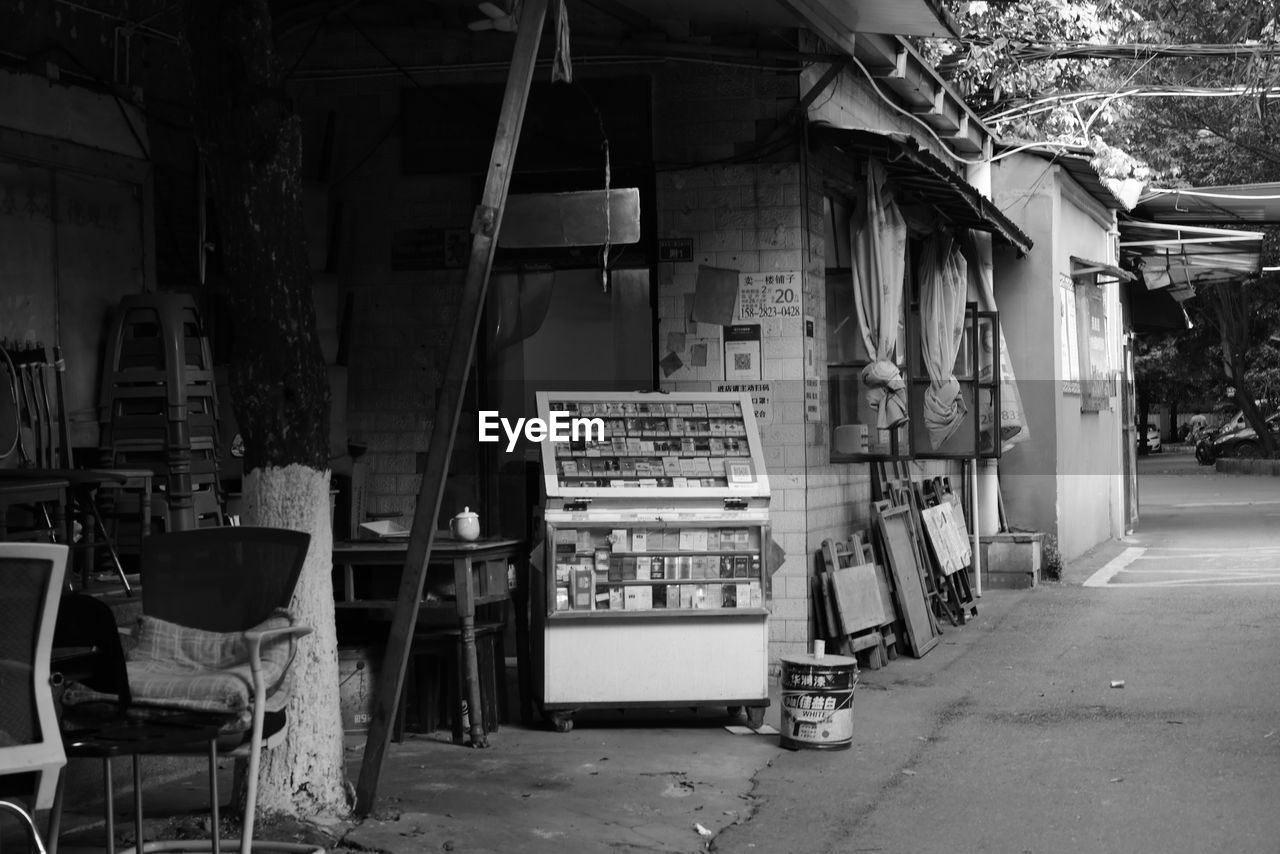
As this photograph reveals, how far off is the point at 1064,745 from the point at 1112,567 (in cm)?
912

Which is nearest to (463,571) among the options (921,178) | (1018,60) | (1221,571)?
(921,178)

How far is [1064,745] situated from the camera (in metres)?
7.92

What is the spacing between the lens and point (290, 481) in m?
6.30

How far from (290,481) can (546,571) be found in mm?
2264

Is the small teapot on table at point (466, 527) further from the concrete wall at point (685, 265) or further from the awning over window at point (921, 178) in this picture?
the awning over window at point (921, 178)

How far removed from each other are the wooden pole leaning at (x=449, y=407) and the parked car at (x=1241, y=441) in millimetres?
37043

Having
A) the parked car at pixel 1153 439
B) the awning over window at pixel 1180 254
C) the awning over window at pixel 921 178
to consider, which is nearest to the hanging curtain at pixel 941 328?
the awning over window at pixel 921 178

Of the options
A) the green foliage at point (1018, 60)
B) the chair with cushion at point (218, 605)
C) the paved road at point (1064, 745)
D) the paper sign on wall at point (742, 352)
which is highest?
the green foliage at point (1018, 60)

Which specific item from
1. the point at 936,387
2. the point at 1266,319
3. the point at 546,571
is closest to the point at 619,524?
the point at 546,571

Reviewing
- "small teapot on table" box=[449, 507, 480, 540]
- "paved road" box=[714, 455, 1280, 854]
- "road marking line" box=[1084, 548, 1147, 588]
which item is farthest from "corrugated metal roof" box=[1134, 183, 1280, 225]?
"small teapot on table" box=[449, 507, 480, 540]

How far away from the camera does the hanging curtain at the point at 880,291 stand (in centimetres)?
1076

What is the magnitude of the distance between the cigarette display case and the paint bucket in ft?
1.62

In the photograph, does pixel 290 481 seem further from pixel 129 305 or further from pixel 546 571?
pixel 129 305

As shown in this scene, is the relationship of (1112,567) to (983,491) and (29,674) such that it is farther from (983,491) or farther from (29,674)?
(29,674)
